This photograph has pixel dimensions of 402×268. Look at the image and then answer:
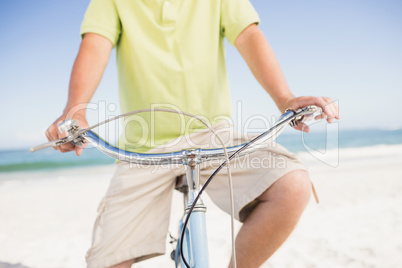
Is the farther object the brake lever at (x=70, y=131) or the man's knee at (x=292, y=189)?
the man's knee at (x=292, y=189)

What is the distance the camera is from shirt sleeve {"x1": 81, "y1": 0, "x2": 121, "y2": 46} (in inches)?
57.2

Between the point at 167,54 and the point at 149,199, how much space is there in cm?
60

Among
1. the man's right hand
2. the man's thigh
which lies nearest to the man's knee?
the man's thigh

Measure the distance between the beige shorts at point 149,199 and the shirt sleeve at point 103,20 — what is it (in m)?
0.53

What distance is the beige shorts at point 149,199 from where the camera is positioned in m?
1.28

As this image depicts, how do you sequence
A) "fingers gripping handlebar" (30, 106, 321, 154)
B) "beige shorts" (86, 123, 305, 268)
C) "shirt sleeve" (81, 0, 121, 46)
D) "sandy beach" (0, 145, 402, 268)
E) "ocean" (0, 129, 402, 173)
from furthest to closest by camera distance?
"ocean" (0, 129, 402, 173)
"sandy beach" (0, 145, 402, 268)
"shirt sleeve" (81, 0, 121, 46)
"beige shorts" (86, 123, 305, 268)
"fingers gripping handlebar" (30, 106, 321, 154)

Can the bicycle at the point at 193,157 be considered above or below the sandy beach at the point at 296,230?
above

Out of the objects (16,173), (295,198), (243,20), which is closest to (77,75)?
(243,20)

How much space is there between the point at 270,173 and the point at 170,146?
0.43m

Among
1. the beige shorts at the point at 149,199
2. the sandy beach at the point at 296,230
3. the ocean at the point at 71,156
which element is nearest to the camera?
the beige shorts at the point at 149,199

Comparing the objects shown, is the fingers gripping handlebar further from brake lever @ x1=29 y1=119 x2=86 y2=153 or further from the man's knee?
the man's knee

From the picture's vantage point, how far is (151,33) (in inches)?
59.3

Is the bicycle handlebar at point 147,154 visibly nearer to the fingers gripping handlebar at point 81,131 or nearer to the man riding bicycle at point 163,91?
the fingers gripping handlebar at point 81,131

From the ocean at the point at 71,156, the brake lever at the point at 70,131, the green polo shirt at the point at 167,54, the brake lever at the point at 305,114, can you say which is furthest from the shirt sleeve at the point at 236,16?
the ocean at the point at 71,156
